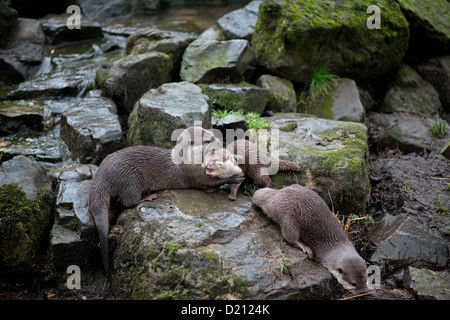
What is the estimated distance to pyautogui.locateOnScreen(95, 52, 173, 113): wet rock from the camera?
5.98 meters

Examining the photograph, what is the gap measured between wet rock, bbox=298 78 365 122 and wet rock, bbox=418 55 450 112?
1923mm

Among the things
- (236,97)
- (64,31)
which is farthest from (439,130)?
(64,31)

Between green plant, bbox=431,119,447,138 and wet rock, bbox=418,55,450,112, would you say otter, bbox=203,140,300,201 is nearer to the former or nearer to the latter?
green plant, bbox=431,119,447,138

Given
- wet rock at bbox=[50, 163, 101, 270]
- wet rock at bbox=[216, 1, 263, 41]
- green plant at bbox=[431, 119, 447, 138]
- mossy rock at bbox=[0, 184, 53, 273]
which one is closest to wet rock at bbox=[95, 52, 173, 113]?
wet rock at bbox=[216, 1, 263, 41]

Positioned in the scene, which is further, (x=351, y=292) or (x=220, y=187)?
(x=220, y=187)

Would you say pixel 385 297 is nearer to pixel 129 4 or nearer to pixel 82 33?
pixel 82 33

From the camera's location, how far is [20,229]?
12.2 ft

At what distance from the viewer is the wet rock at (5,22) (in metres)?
7.98

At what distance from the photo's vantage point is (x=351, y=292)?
11.7ft

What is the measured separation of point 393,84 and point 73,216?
20.6 feet

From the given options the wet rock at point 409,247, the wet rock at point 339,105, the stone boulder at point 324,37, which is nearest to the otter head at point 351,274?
the wet rock at point 409,247

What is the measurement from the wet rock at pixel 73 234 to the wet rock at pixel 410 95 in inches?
227

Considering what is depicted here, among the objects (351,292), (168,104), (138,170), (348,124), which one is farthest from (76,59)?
(351,292)

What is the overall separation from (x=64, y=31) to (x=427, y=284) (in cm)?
793
